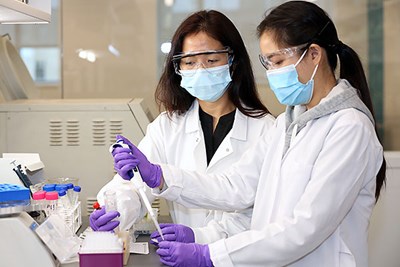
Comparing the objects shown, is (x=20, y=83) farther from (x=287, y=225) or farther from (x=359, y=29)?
(x=359, y=29)

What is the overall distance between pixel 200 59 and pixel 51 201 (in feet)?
2.10

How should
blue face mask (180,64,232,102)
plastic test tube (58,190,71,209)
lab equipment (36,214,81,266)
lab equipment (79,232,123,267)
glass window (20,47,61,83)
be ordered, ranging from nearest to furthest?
lab equipment (79,232,123,267)
lab equipment (36,214,81,266)
plastic test tube (58,190,71,209)
blue face mask (180,64,232,102)
glass window (20,47,61,83)

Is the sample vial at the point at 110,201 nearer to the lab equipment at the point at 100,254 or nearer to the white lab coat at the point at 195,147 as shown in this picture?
the white lab coat at the point at 195,147

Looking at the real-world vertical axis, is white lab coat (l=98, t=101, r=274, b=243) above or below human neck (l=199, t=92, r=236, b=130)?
below

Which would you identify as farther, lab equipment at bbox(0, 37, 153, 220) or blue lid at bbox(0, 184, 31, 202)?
lab equipment at bbox(0, 37, 153, 220)

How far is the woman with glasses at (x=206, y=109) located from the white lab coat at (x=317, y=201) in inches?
12.6

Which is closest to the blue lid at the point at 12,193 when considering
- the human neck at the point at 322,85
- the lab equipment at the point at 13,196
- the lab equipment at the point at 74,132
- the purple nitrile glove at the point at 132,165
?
the lab equipment at the point at 13,196

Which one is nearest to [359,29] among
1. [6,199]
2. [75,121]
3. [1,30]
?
[75,121]

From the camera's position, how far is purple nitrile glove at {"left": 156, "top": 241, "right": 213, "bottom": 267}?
1.25m

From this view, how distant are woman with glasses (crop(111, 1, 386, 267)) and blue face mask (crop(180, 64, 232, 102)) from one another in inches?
12.1

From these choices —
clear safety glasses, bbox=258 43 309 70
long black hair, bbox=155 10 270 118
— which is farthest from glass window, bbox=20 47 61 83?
clear safety glasses, bbox=258 43 309 70

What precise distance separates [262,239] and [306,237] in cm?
10

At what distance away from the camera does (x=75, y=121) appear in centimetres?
226

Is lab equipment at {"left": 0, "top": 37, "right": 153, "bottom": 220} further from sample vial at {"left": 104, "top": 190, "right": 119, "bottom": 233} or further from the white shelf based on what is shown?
sample vial at {"left": 104, "top": 190, "right": 119, "bottom": 233}
